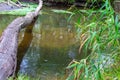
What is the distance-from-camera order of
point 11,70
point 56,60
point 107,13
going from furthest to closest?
point 56,60 < point 11,70 < point 107,13

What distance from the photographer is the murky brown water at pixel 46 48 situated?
225 inches

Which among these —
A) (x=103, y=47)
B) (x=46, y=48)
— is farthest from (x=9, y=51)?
(x=103, y=47)

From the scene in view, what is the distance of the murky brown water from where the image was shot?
573 cm

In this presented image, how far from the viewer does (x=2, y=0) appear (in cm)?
1346

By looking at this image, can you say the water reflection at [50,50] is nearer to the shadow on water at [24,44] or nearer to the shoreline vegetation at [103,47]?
the shadow on water at [24,44]

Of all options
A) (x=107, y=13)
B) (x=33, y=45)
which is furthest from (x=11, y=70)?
(x=33, y=45)

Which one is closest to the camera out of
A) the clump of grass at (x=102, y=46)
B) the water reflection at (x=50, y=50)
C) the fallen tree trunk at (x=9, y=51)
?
the clump of grass at (x=102, y=46)

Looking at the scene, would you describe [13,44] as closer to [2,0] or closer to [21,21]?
[21,21]

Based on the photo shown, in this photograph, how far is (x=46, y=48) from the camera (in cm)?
732

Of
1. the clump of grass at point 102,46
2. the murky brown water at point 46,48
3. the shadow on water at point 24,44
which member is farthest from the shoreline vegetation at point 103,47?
the shadow on water at point 24,44

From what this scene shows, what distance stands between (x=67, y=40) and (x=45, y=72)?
111 inches

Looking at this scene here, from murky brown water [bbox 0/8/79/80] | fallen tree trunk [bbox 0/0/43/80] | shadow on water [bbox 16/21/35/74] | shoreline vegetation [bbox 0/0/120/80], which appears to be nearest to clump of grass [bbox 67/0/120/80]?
shoreline vegetation [bbox 0/0/120/80]

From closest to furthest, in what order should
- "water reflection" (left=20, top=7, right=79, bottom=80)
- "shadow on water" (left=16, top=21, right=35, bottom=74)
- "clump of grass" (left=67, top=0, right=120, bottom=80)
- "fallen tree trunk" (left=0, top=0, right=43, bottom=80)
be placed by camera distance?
"clump of grass" (left=67, top=0, right=120, bottom=80)
"fallen tree trunk" (left=0, top=0, right=43, bottom=80)
"water reflection" (left=20, top=7, right=79, bottom=80)
"shadow on water" (left=16, top=21, right=35, bottom=74)

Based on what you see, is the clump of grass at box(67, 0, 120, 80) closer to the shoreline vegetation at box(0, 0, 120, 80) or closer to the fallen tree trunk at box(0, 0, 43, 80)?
the shoreline vegetation at box(0, 0, 120, 80)
